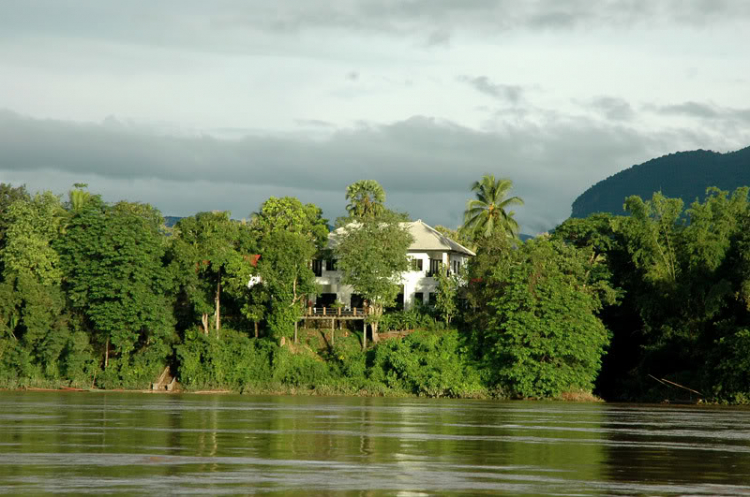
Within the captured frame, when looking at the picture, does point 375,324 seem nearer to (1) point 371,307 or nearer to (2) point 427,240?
(1) point 371,307

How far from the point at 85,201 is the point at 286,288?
23.3 meters

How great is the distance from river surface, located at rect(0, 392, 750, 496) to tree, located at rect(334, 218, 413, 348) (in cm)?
4411

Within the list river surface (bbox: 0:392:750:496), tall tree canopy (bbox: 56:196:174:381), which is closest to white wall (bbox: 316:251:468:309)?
tall tree canopy (bbox: 56:196:174:381)

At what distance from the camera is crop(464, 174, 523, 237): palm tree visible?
343ft

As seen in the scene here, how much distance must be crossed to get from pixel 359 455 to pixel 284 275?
6247 cm

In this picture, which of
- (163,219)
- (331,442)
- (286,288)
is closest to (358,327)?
(286,288)

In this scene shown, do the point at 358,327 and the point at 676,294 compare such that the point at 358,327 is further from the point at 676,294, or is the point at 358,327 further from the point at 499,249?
the point at 676,294

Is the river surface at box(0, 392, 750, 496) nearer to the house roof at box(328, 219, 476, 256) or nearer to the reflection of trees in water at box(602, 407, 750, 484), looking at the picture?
the reflection of trees in water at box(602, 407, 750, 484)

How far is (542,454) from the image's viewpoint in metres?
30.6

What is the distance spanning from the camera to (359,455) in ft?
95.6

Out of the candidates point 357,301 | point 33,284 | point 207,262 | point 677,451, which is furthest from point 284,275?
point 677,451

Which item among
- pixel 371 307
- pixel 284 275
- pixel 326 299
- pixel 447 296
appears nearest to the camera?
pixel 284 275

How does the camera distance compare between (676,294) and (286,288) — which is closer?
(676,294)

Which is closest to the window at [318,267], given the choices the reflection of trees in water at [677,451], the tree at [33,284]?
the tree at [33,284]
